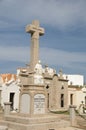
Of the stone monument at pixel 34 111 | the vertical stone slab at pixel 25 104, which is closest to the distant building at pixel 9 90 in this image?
the vertical stone slab at pixel 25 104

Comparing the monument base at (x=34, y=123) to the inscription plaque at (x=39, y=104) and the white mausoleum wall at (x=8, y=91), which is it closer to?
the inscription plaque at (x=39, y=104)

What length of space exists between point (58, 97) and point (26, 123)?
15946 mm

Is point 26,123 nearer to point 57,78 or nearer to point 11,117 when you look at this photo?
point 11,117

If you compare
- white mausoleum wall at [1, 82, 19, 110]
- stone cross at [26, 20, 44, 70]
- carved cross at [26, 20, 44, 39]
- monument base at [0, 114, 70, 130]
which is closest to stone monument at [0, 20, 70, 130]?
monument base at [0, 114, 70, 130]

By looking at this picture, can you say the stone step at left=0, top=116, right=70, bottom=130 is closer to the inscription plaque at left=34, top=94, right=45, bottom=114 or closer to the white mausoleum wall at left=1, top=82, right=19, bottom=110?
the inscription plaque at left=34, top=94, right=45, bottom=114

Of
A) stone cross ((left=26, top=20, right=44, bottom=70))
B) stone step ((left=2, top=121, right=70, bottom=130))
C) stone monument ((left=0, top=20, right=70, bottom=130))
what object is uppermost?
stone cross ((left=26, top=20, right=44, bottom=70))

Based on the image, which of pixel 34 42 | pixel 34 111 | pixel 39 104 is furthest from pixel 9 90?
pixel 34 111

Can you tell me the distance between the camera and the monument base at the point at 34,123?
39.0ft

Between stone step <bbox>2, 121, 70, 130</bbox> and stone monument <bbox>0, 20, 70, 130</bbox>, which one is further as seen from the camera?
stone monument <bbox>0, 20, 70, 130</bbox>

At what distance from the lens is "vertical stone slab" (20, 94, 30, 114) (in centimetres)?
1324

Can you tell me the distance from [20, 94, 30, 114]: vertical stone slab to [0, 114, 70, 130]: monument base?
0.50m

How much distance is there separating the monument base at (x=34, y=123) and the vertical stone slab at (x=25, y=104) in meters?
0.50

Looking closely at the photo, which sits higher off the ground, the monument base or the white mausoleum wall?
the white mausoleum wall

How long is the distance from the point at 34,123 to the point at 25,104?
1519 millimetres
